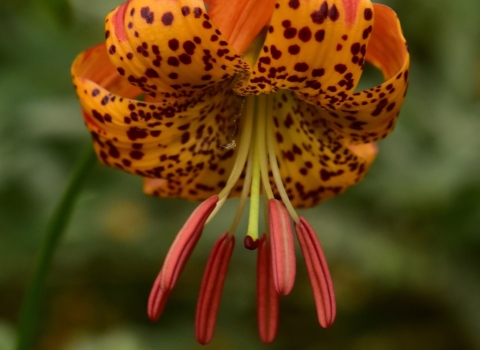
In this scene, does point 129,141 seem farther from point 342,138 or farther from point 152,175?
point 342,138

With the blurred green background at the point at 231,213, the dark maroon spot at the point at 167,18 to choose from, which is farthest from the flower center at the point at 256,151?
the blurred green background at the point at 231,213

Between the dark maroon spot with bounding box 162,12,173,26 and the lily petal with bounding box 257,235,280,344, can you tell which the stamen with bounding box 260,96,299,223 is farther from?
the dark maroon spot with bounding box 162,12,173,26

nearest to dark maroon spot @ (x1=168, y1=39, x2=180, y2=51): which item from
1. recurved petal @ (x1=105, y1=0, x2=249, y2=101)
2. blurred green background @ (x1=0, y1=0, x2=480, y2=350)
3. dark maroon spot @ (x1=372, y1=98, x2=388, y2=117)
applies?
recurved petal @ (x1=105, y1=0, x2=249, y2=101)

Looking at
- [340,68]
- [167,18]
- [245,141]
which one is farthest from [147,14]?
[245,141]

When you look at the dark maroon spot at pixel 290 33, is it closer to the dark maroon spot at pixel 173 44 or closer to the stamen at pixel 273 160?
the dark maroon spot at pixel 173 44

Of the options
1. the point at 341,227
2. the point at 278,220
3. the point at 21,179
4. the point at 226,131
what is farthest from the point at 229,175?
the point at 21,179

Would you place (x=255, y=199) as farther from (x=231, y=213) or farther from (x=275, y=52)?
(x=231, y=213)

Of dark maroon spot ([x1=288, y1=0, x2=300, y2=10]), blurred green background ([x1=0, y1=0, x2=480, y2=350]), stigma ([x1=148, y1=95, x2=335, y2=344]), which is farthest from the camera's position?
blurred green background ([x1=0, y1=0, x2=480, y2=350])
